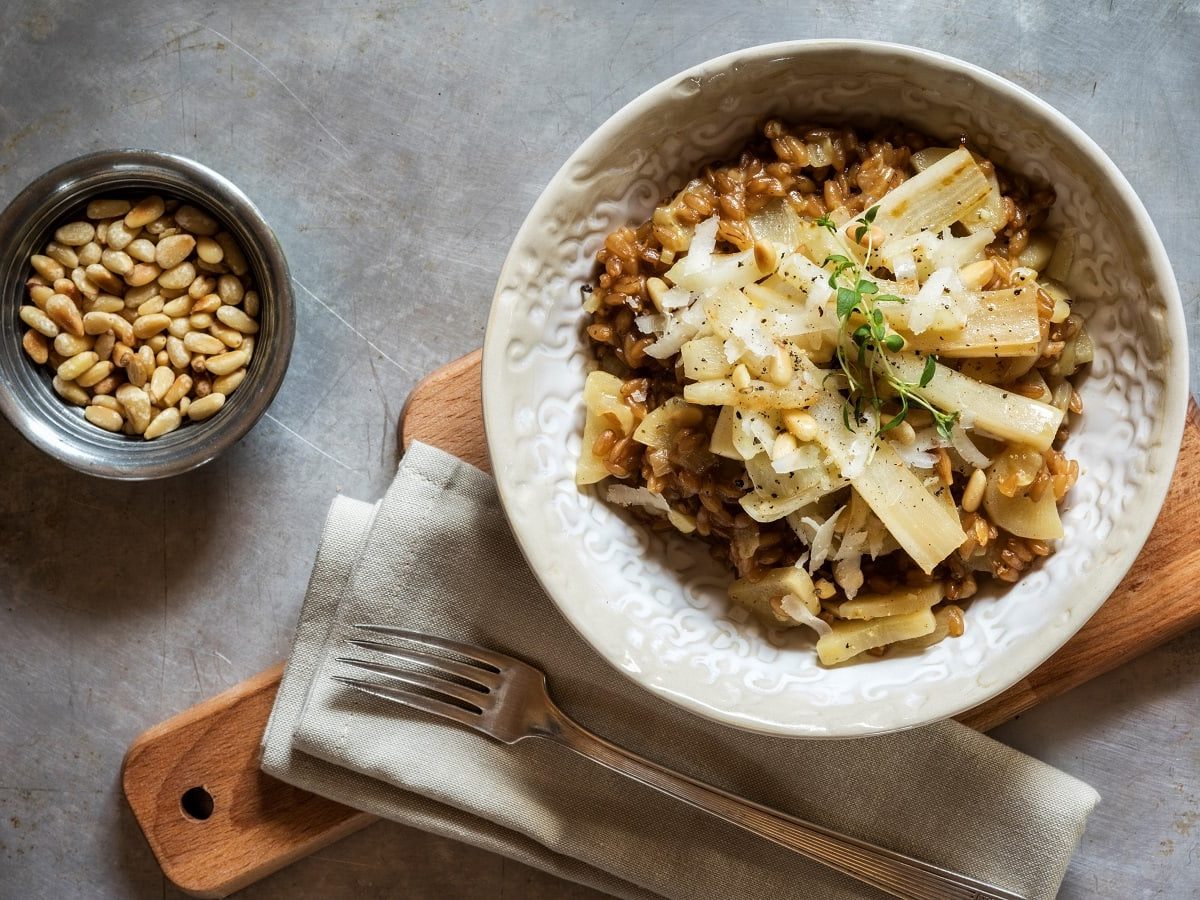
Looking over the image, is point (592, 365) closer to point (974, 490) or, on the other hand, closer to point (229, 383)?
point (974, 490)

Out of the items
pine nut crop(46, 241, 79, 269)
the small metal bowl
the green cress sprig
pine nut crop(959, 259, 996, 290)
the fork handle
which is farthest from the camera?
pine nut crop(46, 241, 79, 269)

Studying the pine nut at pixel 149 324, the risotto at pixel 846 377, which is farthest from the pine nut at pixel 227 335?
the risotto at pixel 846 377

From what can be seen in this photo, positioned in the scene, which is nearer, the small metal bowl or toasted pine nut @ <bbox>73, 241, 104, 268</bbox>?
the small metal bowl

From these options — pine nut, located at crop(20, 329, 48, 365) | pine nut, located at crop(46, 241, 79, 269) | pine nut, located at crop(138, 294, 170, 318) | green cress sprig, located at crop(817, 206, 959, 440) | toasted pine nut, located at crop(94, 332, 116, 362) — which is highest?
green cress sprig, located at crop(817, 206, 959, 440)

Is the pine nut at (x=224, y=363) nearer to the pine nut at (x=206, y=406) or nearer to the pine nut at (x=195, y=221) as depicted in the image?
the pine nut at (x=206, y=406)

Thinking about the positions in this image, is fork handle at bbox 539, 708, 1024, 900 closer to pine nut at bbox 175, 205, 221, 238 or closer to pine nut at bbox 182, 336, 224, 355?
pine nut at bbox 182, 336, 224, 355

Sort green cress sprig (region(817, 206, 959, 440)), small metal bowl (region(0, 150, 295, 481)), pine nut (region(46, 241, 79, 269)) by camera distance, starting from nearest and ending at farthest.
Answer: green cress sprig (region(817, 206, 959, 440)), small metal bowl (region(0, 150, 295, 481)), pine nut (region(46, 241, 79, 269))

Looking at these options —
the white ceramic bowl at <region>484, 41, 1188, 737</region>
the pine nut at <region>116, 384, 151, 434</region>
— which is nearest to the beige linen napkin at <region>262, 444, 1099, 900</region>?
the white ceramic bowl at <region>484, 41, 1188, 737</region>
